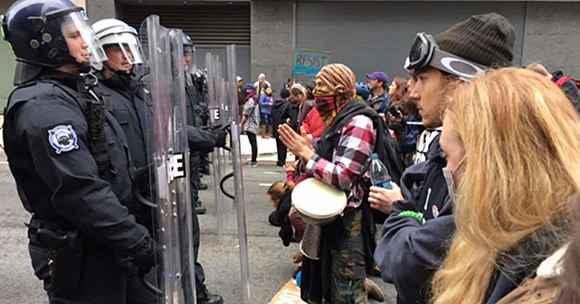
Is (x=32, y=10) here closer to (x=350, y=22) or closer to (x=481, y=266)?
(x=481, y=266)

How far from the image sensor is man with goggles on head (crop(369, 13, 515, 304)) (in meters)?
1.62

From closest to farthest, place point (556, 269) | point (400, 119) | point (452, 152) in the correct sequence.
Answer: point (556, 269) < point (452, 152) < point (400, 119)

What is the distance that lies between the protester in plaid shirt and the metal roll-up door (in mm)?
15117

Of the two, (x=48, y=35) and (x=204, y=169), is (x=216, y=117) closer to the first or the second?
(x=204, y=169)

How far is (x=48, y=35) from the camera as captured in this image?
234cm

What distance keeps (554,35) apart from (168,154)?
16.8 m

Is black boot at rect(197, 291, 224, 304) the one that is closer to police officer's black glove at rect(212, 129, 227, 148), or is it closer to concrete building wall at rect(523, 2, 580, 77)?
police officer's black glove at rect(212, 129, 227, 148)

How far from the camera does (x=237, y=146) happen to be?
3996mm

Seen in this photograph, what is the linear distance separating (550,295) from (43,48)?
221 centimetres

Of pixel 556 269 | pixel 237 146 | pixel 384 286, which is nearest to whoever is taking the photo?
pixel 556 269

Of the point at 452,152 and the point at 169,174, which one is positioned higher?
the point at 452,152

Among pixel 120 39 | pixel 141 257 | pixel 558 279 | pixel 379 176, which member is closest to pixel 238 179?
pixel 120 39

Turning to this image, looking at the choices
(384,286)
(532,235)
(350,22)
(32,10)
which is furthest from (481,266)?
(350,22)

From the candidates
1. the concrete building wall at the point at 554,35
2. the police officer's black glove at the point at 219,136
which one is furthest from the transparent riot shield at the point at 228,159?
the concrete building wall at the point at 554,35
